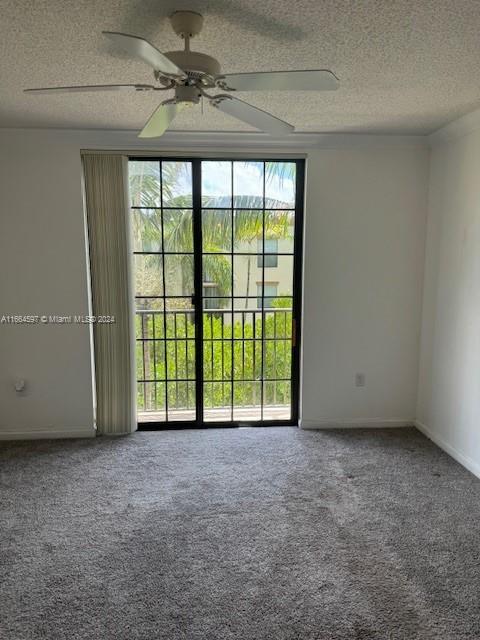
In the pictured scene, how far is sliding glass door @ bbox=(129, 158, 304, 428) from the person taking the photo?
3.66 m

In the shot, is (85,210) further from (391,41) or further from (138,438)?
(391,41)

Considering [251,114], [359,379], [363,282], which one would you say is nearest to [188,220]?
[363,282]

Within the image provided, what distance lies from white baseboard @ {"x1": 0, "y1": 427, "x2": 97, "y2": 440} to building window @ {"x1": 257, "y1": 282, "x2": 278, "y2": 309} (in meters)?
1.83

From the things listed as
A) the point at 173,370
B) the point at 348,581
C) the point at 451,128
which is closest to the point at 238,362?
the point at 173,370

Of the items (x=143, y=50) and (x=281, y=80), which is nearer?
(x=143, y=50)

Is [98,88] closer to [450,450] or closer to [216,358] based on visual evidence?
[216,358]

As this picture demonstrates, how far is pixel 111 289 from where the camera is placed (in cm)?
361

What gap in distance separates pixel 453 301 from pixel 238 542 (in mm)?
2374

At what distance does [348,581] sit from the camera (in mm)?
2041

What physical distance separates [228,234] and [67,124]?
4.87 feet

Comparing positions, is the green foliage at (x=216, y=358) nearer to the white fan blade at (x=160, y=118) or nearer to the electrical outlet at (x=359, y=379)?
the electrical outlet at (x=359, y=379)

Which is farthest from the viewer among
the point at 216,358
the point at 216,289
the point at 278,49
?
the point at 216,358

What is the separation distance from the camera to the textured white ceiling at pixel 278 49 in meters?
1.66

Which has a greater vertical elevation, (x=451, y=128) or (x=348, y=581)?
(x=451, y=128)
